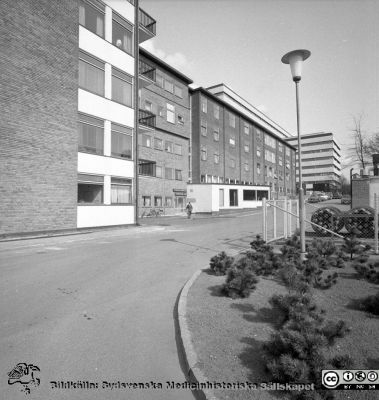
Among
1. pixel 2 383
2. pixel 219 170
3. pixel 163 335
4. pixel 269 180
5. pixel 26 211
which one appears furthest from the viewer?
pixel 269 180

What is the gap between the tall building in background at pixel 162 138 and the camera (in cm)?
2856

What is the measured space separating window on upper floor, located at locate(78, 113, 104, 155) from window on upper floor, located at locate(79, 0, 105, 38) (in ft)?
18.8

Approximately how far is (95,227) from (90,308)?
13426 millimetres

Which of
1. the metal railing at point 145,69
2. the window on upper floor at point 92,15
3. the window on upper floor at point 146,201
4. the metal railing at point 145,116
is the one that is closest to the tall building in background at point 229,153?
the window on upper floor at point 146,201

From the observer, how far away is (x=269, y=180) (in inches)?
2488

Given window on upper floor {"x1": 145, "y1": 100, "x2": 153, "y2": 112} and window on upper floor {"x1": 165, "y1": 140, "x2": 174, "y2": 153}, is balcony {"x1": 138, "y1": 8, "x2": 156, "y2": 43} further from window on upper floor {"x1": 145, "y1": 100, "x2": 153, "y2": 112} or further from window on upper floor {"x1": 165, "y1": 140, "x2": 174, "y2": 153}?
window on upper floor {"x1": 165, "y1": 140, "x2": 174, "y2": 153}

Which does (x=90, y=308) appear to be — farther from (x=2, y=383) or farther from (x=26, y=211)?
(x=26, y=211)

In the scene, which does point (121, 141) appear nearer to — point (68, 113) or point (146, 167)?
point (68, 113)

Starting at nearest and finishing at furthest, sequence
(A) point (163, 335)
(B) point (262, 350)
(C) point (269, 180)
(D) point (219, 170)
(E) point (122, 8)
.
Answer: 1. (B) point (262, 350)
2. (A) point (163, 335)
3. (E) point (122, 8)
4. (D) point (219, 170)
5. (C) point (269, 180)

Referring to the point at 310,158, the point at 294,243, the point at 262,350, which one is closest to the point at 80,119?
the point at 294,243

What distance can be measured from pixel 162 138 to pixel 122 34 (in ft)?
39.7

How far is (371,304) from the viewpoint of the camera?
4.25 meters

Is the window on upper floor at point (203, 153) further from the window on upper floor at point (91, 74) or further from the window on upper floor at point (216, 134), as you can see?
the window on upper floor at point (91, 74)

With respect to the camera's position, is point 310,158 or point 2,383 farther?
point 310,158
